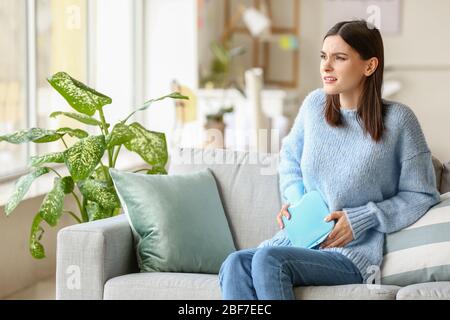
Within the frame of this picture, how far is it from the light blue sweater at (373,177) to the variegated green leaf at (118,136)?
2.41 feet

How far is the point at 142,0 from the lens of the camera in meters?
5.70

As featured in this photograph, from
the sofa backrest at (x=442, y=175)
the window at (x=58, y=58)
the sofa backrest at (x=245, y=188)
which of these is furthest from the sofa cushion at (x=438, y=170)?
the window at (x=58, y=58)

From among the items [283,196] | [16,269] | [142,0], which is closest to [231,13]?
[142,0]

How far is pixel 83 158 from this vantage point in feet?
9.80

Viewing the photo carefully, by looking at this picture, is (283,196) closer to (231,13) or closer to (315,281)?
(315,281)

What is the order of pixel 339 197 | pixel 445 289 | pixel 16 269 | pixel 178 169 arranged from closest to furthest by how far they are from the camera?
pixel 445 289, pixel 339 197, pixel 178 169, pixel 16 269

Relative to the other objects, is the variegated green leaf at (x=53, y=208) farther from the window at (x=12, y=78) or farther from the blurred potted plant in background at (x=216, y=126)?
the blurred potted plant in background at (x=216, y=126)

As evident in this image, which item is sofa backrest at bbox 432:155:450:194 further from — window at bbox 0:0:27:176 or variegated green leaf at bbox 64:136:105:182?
window at bbox 0:0:27:176

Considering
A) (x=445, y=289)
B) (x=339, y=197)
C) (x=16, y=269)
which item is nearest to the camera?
(x=445, y=289)

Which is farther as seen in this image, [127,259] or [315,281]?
[127,259]

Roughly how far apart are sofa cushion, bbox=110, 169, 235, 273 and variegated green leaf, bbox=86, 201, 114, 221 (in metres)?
0.21

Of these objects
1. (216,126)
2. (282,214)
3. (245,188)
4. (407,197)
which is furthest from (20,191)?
(216,126)

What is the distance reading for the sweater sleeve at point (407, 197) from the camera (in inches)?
105
